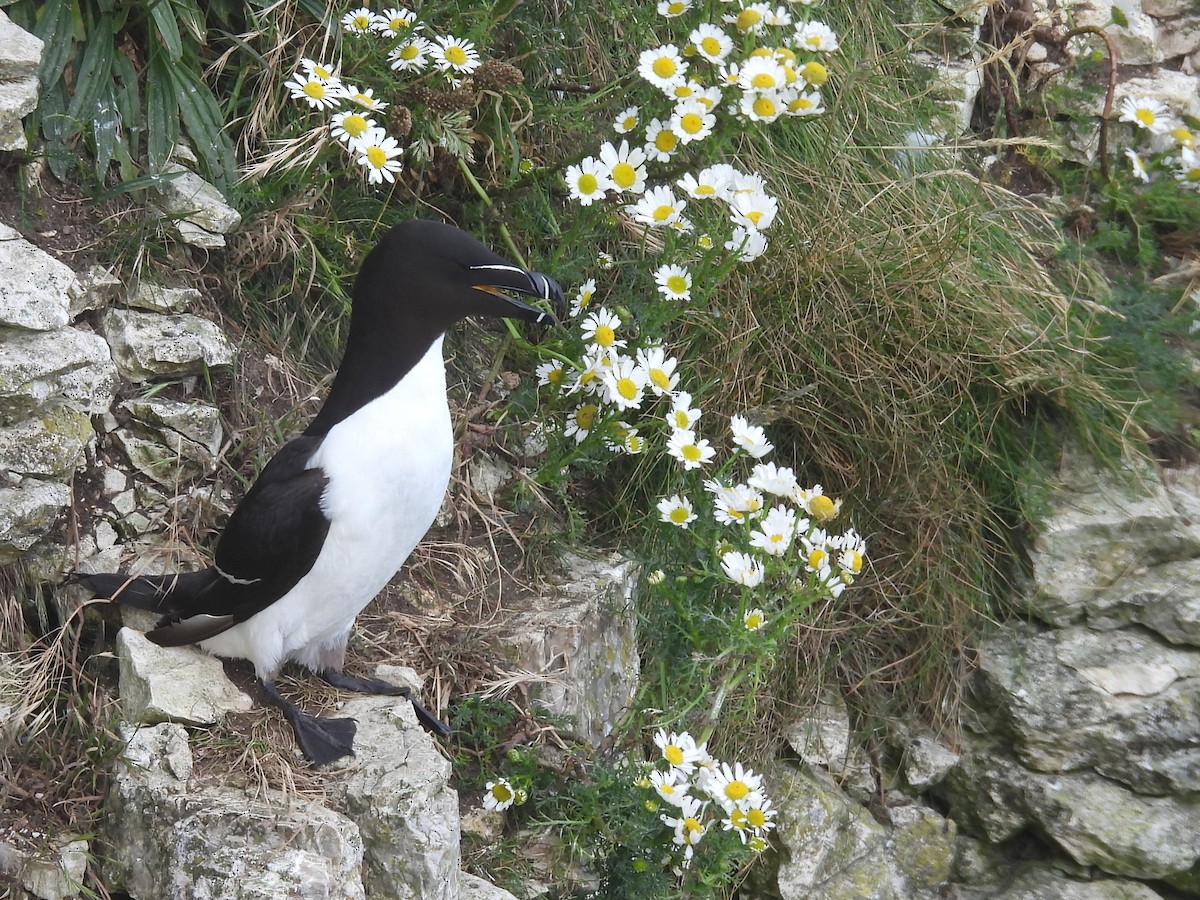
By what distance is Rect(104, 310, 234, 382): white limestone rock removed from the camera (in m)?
3.19

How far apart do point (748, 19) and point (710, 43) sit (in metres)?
0.12

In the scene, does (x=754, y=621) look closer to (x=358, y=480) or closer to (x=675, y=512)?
(x=675, y=512)

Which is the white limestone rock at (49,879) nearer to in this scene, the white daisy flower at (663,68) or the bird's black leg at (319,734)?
the bird's black leg at (319,734)

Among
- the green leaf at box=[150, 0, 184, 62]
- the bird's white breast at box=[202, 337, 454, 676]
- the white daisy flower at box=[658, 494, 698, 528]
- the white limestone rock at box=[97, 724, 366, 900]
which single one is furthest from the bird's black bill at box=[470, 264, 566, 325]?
the green leaf at box=[150, 0, 184, 62]

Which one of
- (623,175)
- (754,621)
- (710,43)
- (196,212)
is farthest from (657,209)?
(196,212)

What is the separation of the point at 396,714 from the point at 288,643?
0.98 ft

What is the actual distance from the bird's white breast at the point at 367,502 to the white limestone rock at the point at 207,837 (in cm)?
33

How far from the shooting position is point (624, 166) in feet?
10.8

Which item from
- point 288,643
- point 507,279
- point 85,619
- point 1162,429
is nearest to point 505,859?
point 288,643

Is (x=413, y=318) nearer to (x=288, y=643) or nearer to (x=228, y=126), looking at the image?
(x=288, y=643)

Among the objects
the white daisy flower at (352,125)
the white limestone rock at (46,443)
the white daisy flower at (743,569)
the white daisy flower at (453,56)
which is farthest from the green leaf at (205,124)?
the white daisy flower at (743,569)

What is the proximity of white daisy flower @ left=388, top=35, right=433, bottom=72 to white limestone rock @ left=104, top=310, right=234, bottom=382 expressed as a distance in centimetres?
91

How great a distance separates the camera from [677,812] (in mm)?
2812

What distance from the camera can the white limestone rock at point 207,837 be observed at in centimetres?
234
